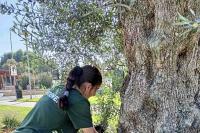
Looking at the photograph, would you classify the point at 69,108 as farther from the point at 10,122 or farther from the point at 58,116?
the point at 10,122

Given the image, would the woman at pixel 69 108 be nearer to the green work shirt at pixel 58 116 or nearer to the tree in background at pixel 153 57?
the green work shirt at pixel 58 116

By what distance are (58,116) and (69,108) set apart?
0.53ft

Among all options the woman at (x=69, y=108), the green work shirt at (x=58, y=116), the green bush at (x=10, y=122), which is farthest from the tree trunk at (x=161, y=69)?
the green bush at (x=10, y=122)

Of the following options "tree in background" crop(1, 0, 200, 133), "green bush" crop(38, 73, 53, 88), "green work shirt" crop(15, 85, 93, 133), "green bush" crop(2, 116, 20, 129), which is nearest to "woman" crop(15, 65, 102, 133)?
"green work shirt" crop(15, 85, 93, 133)

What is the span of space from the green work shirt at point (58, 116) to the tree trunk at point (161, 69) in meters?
0.49

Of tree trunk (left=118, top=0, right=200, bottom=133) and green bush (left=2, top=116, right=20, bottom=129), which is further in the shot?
green bush (left=2, top=116, right=20, bottom=129)

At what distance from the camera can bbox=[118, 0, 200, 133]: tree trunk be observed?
3.40 meters

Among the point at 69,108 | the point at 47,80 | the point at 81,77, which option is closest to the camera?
the point at 69,108

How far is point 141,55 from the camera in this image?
366cm

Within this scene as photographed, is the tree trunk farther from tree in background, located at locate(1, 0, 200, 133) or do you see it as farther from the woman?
the woman

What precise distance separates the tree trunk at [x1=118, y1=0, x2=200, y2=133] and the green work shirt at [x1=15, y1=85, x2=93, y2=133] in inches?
19.3

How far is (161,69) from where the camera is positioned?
3.57m

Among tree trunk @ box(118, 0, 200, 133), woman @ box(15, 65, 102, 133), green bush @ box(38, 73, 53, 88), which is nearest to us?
tree trunk @ box(118, 0, 200, 133)

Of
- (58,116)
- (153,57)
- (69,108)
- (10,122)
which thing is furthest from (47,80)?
(10,122)
